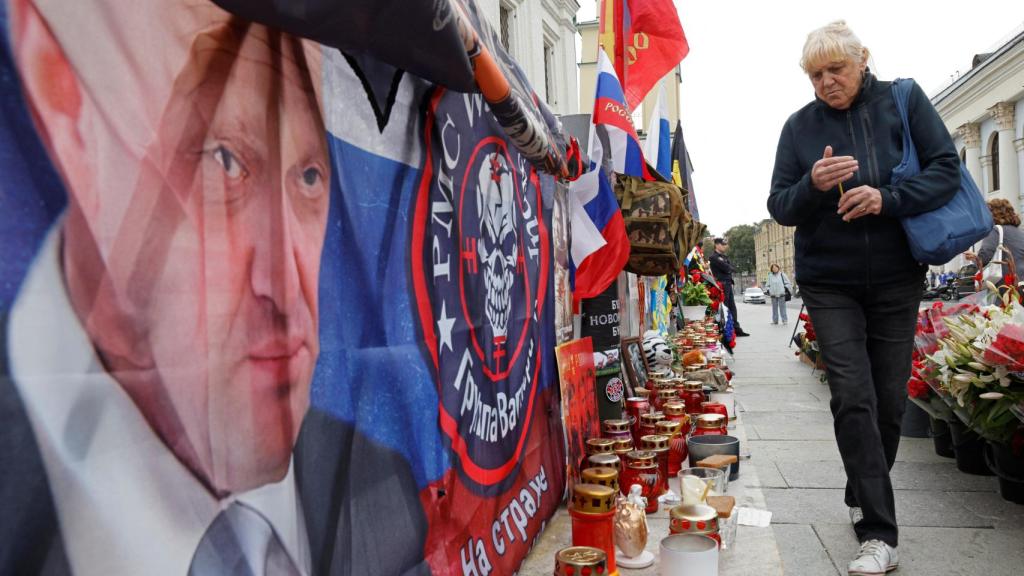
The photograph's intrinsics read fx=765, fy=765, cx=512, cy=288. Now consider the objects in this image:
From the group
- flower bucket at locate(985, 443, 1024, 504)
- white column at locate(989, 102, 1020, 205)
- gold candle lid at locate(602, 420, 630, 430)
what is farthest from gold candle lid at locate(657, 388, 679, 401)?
white column at locate(989, 102, 1020, 205)

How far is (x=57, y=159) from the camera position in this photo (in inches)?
38.2

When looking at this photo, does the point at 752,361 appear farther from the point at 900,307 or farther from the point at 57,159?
the point at 57,159

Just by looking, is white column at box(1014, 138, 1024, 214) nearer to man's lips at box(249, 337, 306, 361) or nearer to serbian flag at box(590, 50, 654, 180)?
serbian flag at box(590, 50, 654, 180)

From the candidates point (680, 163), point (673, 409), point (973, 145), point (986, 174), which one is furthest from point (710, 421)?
point (973, 145)

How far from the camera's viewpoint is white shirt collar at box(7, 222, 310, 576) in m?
0.93

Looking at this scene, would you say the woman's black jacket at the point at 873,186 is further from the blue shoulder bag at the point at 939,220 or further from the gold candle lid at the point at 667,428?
the gold candle lid at the point at 667,428

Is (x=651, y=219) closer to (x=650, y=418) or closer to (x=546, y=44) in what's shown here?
(x=650, y=418)

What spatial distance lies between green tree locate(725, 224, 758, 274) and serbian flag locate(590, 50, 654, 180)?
399 ft

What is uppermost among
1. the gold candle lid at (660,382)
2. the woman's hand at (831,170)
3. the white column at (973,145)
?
the white column at (973,145)

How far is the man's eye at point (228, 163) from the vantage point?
1283mm

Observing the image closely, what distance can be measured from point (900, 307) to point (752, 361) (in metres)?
9.29

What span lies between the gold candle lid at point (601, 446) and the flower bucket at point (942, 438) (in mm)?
3111

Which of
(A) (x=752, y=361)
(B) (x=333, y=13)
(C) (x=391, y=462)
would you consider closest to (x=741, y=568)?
(C) (x=391, y=462)

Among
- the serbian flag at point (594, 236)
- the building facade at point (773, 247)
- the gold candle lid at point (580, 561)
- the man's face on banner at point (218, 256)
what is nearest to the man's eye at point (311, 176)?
the man's face on banner at point (218, 256)
